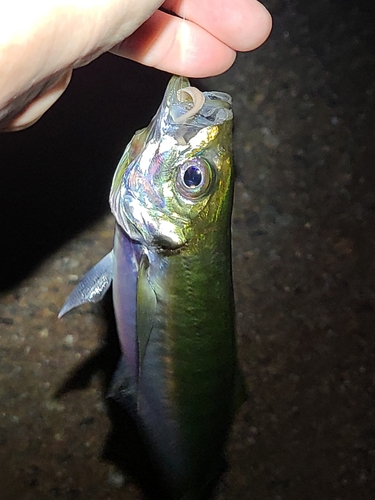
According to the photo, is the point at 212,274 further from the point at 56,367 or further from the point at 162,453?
the point at 56,367

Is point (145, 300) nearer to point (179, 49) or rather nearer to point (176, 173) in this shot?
point (176, 173)

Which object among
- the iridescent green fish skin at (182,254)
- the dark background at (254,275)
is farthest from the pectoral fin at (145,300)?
the dark background at (254,275)

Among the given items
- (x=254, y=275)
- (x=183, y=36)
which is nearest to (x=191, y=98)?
(x=183, y=36)

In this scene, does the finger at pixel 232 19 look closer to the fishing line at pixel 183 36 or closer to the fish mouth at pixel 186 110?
the fishing line at pixel 183 36

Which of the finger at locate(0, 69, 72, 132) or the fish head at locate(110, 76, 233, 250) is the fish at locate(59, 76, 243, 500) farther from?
the finger at locate(0, 69, 72, 132)

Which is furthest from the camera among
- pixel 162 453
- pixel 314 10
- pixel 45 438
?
pixel 314 10

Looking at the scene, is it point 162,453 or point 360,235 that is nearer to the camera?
point 162,453

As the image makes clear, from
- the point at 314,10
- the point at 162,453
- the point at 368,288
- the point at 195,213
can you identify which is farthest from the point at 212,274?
the point at 314,10
